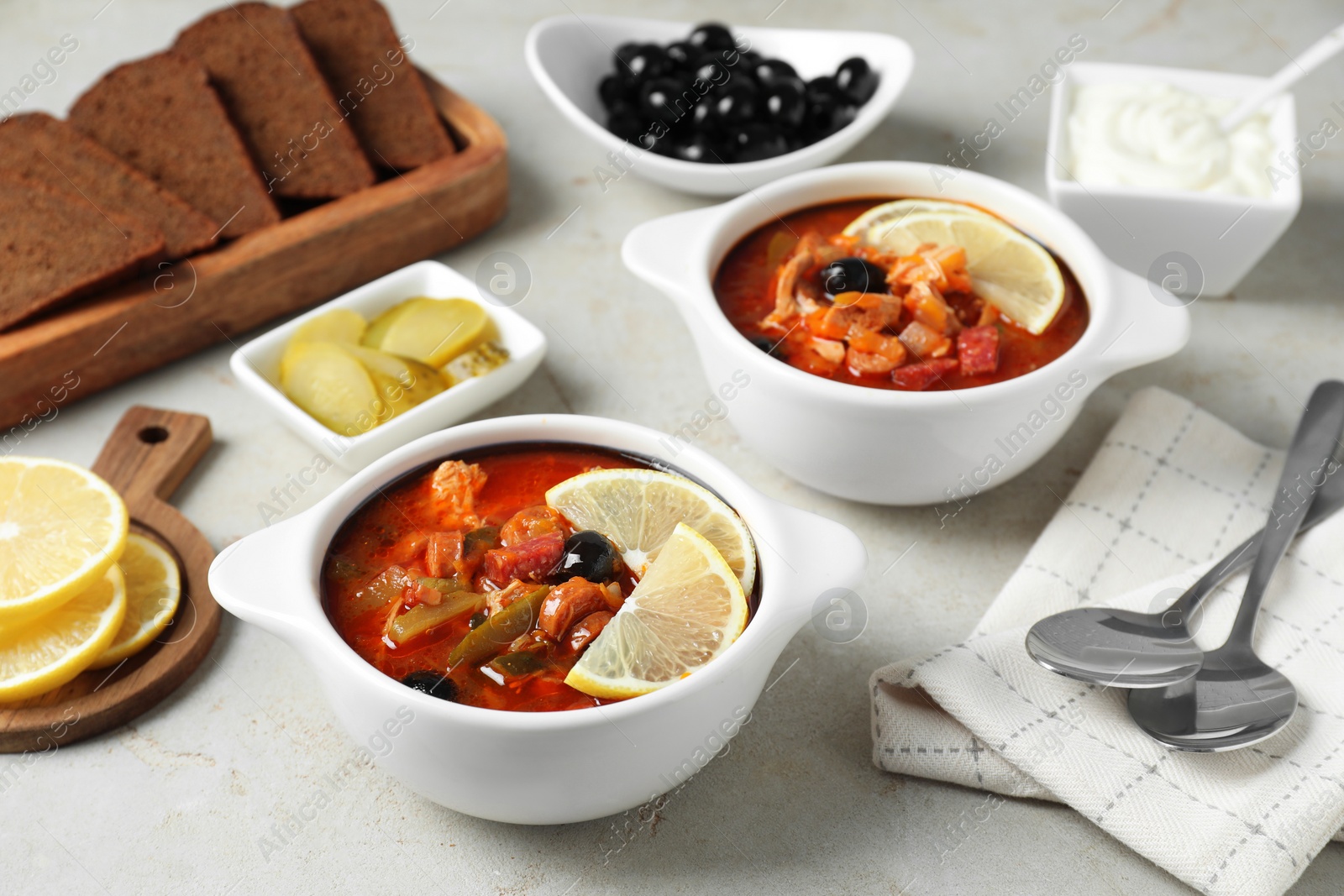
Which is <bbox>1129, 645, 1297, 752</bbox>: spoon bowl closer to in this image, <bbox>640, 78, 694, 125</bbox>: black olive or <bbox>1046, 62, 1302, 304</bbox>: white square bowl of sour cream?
<bbox>1046, 62, 1302, 304</bbox>: white square bowl of sour cream

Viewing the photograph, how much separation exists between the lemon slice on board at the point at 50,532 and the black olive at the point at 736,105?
1.68 metres

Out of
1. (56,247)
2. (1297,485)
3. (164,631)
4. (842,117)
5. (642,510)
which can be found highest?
(56,247)

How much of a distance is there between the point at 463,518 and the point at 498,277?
4.02ft

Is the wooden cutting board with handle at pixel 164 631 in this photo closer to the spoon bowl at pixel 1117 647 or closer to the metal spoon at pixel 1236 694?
the spoon bowl at pixel 1117 647

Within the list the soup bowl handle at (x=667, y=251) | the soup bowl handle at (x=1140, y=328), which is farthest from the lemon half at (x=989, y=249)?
the soup bowl handle at (x=667, y=251)

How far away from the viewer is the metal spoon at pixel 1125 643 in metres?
1.72

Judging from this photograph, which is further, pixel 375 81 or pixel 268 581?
pixel 375 81

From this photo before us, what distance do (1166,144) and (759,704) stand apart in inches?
68.7

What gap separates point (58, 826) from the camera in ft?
5.51

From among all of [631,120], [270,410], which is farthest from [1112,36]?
[270,410]

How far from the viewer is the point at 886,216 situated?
7.45 feet

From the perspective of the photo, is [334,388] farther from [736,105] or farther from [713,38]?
[713,38]

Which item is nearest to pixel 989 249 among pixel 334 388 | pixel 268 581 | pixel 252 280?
pixel 334 388

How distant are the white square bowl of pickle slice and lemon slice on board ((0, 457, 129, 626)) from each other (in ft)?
1.38
